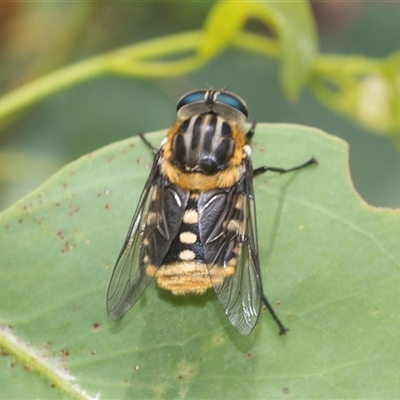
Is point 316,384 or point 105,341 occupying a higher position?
point 105,341

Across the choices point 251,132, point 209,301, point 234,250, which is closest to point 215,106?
point 251,132

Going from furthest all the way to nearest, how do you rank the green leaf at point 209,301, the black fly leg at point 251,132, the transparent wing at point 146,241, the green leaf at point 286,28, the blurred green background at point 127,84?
the blurred green background at point 127,84
the green leaf at point 286,28
the black fly leg at point 251,132
the transparent wing at point 146,241
the green leaf at point 209,301

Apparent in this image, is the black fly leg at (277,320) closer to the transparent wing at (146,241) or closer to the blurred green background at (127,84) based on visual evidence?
the transparent wing at (146,241)

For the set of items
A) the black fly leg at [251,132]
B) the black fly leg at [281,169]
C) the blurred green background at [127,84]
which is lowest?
the blurred green background at [127,84]

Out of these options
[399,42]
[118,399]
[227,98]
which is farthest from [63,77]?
[399,42]

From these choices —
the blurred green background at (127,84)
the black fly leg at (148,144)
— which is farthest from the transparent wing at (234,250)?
the blurred green background at (127,84)

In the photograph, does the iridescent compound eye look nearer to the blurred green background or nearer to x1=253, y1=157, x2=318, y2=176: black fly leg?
x1=253, y1=157, x2=318, y2=176: black fly leg

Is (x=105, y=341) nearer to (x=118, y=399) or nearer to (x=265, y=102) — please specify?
(x=118, y=399)

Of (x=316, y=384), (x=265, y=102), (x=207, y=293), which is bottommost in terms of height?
(x=265, y=102)
